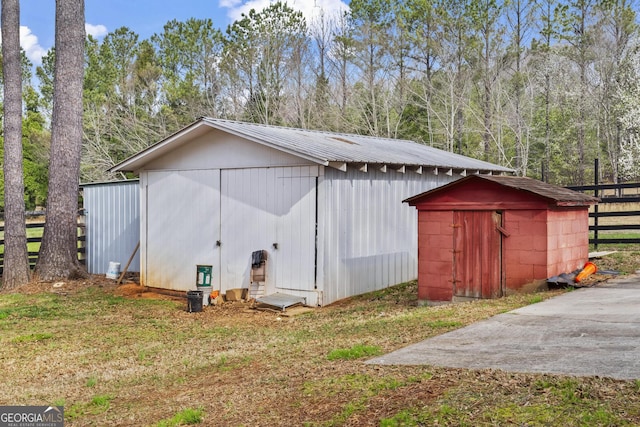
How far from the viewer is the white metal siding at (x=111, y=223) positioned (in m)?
15.4

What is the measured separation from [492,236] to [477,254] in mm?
369

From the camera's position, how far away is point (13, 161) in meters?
14.1

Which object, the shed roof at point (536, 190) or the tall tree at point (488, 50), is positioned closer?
the shed roof at point (536, 190)

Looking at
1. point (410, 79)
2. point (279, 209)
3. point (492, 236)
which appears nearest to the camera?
point (492, 236)

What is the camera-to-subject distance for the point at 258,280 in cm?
1195

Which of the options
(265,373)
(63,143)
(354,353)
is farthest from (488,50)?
(265,373)

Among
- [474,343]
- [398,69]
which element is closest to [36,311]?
[474,343]

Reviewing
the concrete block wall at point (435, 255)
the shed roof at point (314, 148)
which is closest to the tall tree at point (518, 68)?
the shed roof at point (314, 148)

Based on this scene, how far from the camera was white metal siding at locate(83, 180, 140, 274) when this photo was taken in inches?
606

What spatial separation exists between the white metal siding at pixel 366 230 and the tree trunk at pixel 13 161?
724 cm

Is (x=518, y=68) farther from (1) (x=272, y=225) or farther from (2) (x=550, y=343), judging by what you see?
(2) (x=550, y=343)

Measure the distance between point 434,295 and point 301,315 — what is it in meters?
2.25

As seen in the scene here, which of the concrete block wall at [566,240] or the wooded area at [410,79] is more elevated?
the wooded area at [410,79]

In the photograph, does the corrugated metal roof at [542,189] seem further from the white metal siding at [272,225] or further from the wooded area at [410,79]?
the wooded area at [410,79]
